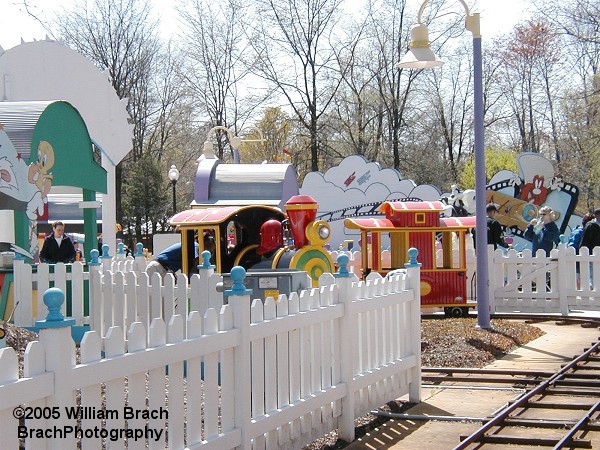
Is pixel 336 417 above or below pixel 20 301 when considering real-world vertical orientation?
below

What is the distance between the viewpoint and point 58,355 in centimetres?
414

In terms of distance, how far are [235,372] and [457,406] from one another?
3398 millimetres

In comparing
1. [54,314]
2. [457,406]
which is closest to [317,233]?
[457,406]

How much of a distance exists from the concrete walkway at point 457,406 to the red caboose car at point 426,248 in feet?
9.82

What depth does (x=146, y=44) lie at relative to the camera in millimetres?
47219

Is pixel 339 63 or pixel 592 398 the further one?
pixel 339 63

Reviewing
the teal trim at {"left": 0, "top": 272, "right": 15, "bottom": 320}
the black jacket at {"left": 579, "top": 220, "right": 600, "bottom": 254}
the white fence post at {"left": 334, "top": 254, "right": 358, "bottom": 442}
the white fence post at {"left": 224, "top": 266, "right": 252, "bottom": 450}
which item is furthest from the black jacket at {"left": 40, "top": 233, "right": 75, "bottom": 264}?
the white fence post at {"left": 224, "top": 266, "right": 252, "bottom": 450}

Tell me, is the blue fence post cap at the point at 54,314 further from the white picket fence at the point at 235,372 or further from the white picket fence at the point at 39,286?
the white picket fence at the point at 39,286

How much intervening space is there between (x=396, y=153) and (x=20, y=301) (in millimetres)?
38255

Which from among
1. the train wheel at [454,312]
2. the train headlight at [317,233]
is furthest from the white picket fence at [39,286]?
the train wheel at [454,312]

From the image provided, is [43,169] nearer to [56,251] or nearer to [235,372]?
[56,251]

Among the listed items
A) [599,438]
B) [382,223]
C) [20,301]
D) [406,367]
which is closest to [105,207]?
[382,223]

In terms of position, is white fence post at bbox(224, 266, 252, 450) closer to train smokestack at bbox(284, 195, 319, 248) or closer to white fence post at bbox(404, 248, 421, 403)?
white fence post at bbox(404, 248, 421, 403)

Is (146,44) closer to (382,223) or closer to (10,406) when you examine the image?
(382,223)
